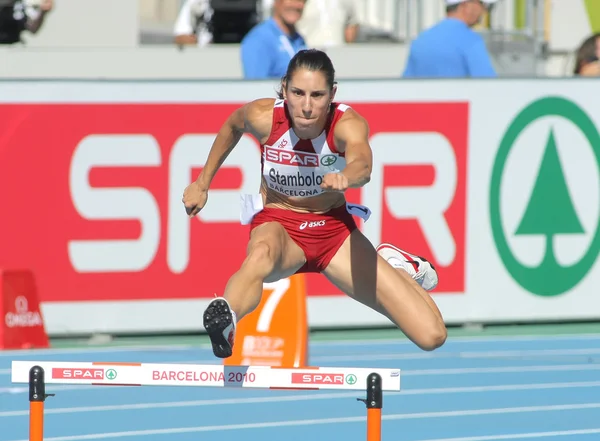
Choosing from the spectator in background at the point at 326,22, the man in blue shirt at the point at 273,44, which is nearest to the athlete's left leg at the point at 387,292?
the man in blue shirt at the point at 273,44

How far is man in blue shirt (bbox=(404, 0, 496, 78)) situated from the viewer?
1126 centimetres

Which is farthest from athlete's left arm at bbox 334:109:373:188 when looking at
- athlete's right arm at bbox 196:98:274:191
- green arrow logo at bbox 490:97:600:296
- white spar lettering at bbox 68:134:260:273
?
green arrow logo at bbox 490:97:600:296

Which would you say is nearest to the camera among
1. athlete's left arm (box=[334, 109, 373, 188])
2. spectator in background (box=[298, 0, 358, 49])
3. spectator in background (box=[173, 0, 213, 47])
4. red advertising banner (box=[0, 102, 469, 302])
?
athlete's left arm (box=[334, 109, 373, 188])

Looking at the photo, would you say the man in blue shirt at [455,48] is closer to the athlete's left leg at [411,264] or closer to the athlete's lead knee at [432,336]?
the athlete's left leg at [411,264]

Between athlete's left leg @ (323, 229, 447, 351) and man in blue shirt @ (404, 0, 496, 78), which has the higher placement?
man in blue shirt @ (404, 0, 496, 78)

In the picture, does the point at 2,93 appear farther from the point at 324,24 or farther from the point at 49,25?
the point at 324,24

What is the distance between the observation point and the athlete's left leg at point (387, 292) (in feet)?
22.9

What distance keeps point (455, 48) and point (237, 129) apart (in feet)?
15.3

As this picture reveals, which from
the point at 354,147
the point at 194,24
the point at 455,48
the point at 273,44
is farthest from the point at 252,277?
the point at 194,24

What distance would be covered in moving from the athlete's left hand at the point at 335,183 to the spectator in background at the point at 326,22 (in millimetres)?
9252

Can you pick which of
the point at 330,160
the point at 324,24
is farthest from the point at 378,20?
the point at 330,160

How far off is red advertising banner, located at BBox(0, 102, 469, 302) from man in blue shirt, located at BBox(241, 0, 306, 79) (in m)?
0.65

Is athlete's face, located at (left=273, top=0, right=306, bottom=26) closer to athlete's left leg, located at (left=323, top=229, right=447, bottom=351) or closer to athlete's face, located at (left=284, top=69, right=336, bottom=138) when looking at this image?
athlete's left leg, located at (left=323, top=229, right=447, bottom=351)

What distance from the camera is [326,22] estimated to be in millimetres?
15383
